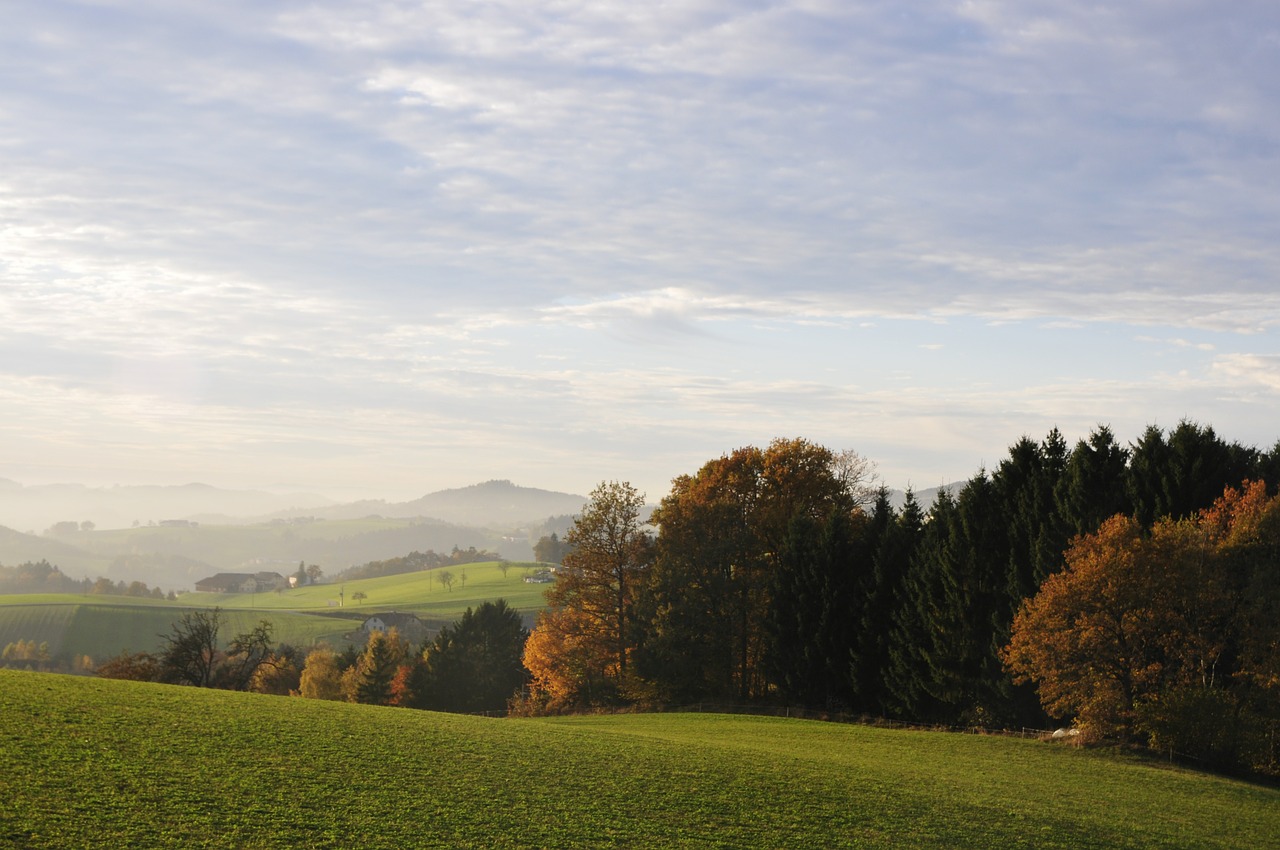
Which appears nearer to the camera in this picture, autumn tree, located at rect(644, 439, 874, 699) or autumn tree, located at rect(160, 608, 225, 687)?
autumn tree, located at rect(160, 608, 225, 687)

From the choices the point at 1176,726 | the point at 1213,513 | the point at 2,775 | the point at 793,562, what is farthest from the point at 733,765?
the point at 793,562

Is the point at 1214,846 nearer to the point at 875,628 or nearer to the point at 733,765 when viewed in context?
the point at 733,765

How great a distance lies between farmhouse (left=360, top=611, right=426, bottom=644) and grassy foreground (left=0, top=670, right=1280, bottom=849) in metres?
146

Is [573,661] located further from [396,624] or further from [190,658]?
[396,624]

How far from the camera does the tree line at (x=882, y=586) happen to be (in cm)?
4253

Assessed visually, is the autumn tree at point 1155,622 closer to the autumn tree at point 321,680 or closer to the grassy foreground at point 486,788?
the grassy foreground at point 486,788

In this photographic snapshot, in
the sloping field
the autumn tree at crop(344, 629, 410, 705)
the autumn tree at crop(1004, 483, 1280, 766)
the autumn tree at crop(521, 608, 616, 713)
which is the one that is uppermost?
the autumn tree at crop(1004, 483, 1280, 766)

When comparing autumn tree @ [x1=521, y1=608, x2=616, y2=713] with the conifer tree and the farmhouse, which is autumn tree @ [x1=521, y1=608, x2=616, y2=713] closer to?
the conifer tree

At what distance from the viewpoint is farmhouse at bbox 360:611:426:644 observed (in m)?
178

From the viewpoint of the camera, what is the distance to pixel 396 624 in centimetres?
18525

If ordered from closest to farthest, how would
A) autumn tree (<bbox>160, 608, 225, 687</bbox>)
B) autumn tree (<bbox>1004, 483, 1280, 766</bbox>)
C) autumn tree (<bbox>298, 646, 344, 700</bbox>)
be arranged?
Result: autumn tree (<bbox>1004, 483, 1280, 766</bbox>) → autumn tree (<bbox>160, 608, 225, 687</bbox>) → autumn tree (<bbox>298, 646, 344, 700</bbox>)

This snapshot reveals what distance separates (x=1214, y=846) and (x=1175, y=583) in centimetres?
1802

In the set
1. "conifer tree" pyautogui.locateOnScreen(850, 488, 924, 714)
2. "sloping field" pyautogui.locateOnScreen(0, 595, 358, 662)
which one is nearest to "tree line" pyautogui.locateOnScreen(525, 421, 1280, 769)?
"conifer tree" pyautogui.locateOnScreen(850, 488, 924, 714)

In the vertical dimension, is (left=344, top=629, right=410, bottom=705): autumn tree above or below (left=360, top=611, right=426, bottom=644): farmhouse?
above
